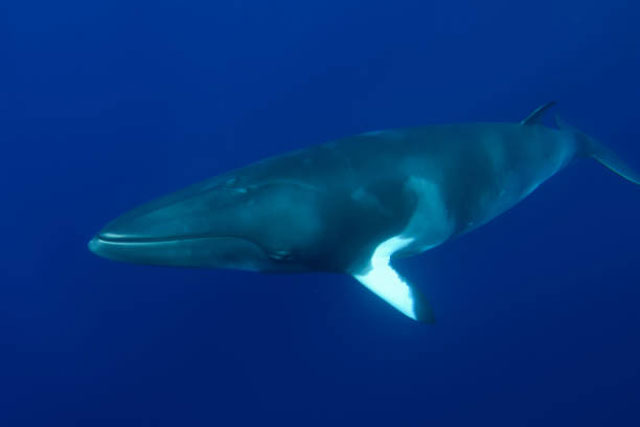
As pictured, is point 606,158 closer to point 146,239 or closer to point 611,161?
point 611,161

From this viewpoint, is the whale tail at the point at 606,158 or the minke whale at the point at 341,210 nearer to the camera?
the minke whale at the point at 341,210

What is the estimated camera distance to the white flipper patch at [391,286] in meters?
6.72

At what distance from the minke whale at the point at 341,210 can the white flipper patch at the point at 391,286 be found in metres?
0.01

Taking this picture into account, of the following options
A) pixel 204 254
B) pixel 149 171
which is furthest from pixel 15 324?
pixel 204 254

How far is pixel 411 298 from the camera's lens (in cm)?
678

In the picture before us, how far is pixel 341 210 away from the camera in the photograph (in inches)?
251

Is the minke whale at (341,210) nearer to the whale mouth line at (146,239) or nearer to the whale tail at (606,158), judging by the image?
the whale mouth line at (146,239)

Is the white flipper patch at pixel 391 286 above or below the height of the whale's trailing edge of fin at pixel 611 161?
below

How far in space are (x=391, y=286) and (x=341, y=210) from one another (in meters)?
1.20

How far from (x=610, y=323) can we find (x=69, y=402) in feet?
40.8

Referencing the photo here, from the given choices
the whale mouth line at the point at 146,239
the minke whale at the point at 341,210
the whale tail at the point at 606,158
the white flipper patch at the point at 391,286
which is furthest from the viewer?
the whale tail at the point at 606,158

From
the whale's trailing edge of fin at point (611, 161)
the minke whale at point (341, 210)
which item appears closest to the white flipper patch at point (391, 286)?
the minke whale at point (341, 210)

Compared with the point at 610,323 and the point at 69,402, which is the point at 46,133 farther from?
the point at 610,323

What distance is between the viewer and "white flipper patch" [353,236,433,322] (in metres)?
6.72
